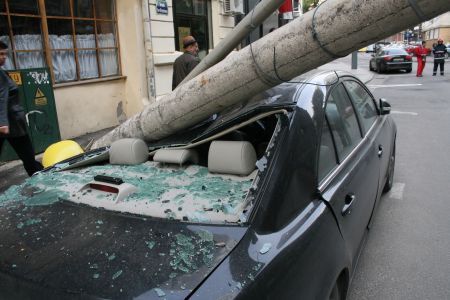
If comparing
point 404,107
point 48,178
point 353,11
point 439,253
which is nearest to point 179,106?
point 48,178

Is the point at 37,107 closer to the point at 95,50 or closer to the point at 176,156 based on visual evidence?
the point at 95,50

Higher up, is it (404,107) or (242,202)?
(242,202)

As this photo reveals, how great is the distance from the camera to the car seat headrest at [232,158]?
2.30 m

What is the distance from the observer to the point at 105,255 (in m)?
1.66

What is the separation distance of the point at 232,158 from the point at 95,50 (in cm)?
677

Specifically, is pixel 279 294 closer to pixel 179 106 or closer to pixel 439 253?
pixel 179 106

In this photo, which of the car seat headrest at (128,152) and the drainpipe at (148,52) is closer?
the car seat headrest at (128,152)

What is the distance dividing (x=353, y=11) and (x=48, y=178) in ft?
6.58

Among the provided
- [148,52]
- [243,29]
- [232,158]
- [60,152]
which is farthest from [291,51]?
[148,52]

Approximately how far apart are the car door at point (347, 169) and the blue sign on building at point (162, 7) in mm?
7018

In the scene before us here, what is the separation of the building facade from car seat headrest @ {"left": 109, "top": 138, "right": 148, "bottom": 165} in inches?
187

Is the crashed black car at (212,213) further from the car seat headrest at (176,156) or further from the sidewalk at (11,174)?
the sidewalk at (11,174)

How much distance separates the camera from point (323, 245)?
193 centimetres

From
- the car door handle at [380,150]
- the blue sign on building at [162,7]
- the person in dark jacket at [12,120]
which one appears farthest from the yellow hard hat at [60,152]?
the blue sign on building at [162,7]
